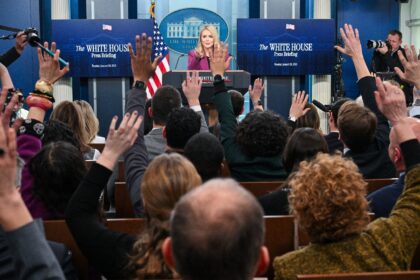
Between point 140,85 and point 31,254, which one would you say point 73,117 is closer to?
point 140,85

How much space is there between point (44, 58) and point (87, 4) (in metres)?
7.67

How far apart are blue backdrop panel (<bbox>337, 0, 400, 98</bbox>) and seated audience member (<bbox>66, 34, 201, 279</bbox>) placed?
31.6ft

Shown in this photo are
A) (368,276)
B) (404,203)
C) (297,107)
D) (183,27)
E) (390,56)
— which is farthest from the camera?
(183,27)

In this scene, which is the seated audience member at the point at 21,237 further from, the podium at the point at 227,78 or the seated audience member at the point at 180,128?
the podium at the point at 227,78

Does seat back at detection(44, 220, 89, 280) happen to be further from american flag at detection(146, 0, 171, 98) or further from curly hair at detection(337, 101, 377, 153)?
american flag at detection(146, 0, 171, 98)

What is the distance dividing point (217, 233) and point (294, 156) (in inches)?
72.0

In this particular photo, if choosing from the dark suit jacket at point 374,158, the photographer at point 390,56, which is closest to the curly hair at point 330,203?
the dark suit jacket at point 374,158

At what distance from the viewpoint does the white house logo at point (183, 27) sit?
10.5 meters

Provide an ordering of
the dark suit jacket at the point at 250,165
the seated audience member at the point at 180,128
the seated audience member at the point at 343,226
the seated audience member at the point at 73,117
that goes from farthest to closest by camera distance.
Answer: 1. the seated audience member at the point at 73,117
2. the dark suit jacket at the point at 250,165
3. the seated audience member at the point at 180,128
4. the seated audience member at the point at 343,226

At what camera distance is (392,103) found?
2.11 meters

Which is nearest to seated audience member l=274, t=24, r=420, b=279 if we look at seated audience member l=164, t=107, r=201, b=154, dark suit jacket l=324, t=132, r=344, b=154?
seated audience member l=164, t=107, r=201, b=154

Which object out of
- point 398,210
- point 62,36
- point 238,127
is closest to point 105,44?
point 62,36

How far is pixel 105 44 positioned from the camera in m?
8.84

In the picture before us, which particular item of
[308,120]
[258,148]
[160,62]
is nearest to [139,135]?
[258,148]
